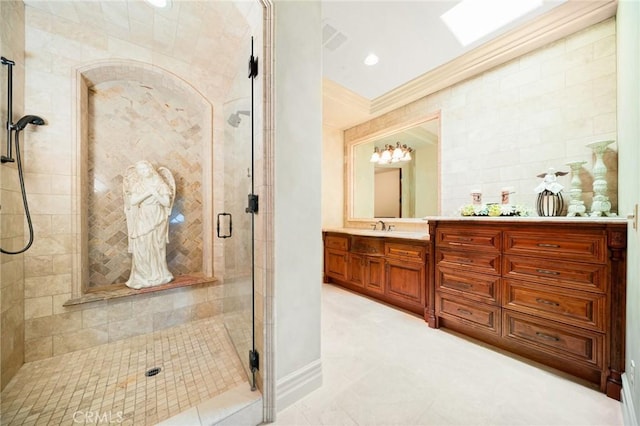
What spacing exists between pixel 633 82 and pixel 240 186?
238 cm

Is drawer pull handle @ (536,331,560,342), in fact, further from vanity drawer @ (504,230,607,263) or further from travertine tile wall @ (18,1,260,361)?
travertine tile wall @ (18,1,260,361)

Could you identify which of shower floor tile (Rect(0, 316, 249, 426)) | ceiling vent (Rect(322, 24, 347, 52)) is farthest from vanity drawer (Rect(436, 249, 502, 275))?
ceiling vent (Rect(322, 24, 347, 52))

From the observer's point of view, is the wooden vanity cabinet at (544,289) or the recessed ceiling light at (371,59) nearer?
the wooden vanity cabinet at (544,289)

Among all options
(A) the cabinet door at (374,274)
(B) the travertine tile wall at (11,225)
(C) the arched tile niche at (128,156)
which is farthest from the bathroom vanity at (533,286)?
(B) the travertine tile wall at (11,225)

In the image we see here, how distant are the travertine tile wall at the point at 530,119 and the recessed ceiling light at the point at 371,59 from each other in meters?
0.95

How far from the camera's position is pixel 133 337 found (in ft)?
6.86

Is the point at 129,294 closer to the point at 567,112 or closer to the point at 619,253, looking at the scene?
the point at 619,253

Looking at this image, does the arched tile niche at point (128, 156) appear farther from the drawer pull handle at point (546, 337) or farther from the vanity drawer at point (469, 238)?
the drawer pull handle at point (546, 337)

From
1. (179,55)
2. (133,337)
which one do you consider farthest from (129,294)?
(179,55)

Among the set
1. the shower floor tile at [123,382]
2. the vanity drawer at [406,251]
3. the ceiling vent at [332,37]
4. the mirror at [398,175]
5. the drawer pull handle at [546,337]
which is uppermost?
the ceiling vent at [332,37]

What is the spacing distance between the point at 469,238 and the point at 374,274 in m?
1.25

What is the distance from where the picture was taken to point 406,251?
258cm

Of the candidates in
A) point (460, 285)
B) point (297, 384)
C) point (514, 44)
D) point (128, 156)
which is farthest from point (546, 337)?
point (128, 156)

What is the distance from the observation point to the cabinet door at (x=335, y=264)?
3434 mm
